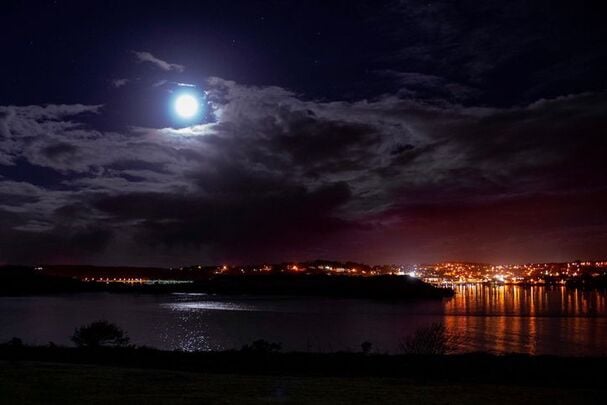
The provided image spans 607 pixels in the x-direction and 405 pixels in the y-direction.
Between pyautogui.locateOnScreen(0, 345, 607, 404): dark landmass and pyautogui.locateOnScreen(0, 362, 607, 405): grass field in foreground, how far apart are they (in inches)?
0.9

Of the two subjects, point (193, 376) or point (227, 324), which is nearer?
point (193, 376)

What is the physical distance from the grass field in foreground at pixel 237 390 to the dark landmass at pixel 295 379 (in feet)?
0.07

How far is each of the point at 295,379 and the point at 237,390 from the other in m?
2.61

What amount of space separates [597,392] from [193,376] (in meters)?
9.90

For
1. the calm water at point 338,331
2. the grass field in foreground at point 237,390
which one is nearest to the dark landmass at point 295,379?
the grass field in foreground at point 237,390

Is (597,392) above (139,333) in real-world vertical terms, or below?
above

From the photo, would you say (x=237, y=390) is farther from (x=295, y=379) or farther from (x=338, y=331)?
(x=338, y=331)

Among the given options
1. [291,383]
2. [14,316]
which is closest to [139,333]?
[14,316]

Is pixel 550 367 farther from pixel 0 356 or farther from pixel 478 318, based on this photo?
pixel 478 318

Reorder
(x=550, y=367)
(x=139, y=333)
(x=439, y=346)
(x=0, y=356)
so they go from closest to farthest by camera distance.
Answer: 1. (x=550, y=367)
2. (x=0, y=356)
3. (x=439, y=346)
4. (x=139, y=333)

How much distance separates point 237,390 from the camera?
13719mm

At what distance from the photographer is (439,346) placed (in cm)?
2856

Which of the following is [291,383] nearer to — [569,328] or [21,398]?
[21,398]

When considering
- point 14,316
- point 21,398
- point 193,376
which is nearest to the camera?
point 21,398
